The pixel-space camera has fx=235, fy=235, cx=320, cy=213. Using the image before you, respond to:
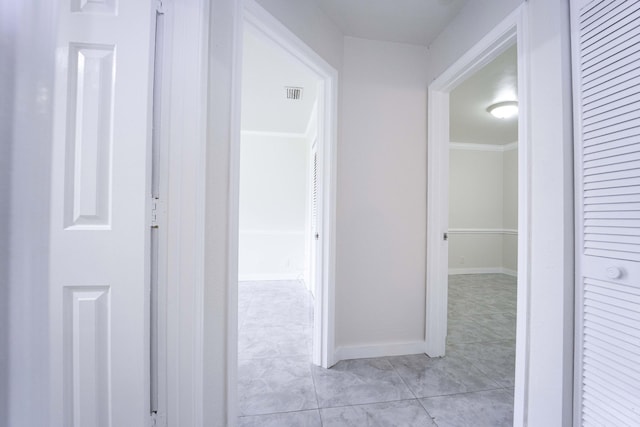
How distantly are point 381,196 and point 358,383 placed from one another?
1.32 meters

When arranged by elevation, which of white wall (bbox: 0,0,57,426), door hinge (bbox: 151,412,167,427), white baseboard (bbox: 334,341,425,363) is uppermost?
white wall (bbox: 0,0,57,426)

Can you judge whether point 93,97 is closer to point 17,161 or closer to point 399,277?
point 17,161

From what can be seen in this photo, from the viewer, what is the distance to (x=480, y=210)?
4.80m

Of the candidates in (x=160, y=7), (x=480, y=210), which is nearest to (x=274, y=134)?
(x=160, y=7)

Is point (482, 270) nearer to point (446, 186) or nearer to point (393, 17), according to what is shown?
point (446, 186)

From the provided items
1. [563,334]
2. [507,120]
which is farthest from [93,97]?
[507,120]

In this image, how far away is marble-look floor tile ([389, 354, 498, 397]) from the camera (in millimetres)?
1515

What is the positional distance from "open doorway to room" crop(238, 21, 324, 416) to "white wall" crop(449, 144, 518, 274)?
305cm

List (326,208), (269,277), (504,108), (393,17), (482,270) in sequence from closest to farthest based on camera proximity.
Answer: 1. (393,17)
2. (326,208)
3. (504,108)
4. (269,277)
5. (482,270)

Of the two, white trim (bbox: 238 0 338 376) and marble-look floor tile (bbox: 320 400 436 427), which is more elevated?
white trim (bbox: 238 0 338 376)

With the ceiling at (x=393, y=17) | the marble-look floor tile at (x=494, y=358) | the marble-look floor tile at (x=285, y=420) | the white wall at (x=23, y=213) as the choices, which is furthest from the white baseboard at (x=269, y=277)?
the white wall at (x=23, y=213)

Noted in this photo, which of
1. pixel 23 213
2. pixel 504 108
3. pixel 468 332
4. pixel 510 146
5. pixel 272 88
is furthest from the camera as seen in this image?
pixel 510 146

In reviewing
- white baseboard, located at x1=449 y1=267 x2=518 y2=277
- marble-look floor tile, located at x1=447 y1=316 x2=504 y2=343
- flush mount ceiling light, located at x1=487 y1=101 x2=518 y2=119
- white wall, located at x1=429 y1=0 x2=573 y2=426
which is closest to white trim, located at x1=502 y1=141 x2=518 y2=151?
flush mount ceiling light, located at x1=487 y1=101 x2=518 y2=119

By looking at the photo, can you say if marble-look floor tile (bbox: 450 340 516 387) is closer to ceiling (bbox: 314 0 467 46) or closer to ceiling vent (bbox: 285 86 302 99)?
ceiling (bbox: 314 0 467 46)
